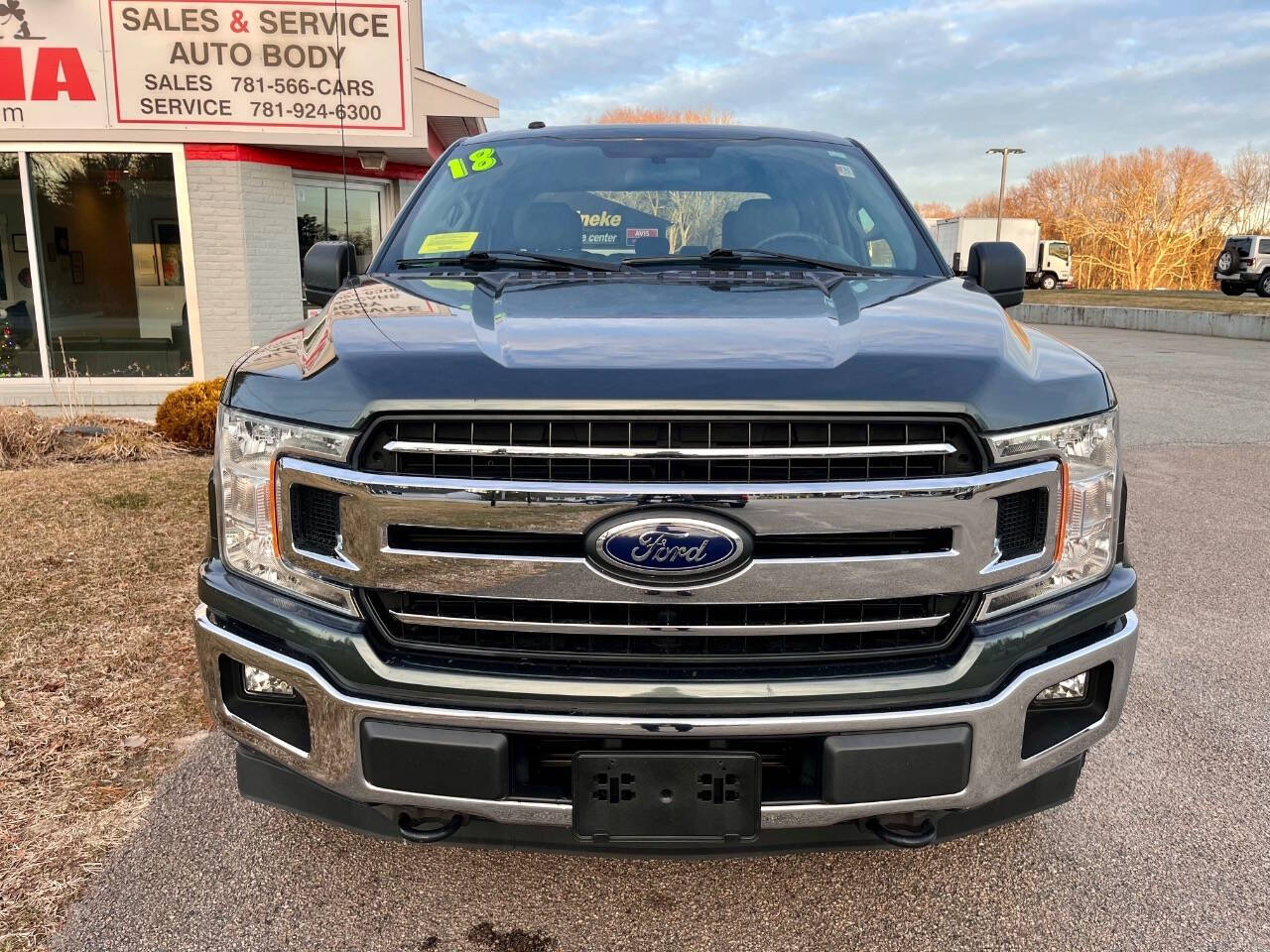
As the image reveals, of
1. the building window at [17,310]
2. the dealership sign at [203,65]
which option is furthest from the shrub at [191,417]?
the building window at [17,310]

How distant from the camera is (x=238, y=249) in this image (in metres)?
10.8

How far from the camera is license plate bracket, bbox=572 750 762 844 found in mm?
1751

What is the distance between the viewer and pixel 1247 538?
5.40m

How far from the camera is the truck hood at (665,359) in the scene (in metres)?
1.73

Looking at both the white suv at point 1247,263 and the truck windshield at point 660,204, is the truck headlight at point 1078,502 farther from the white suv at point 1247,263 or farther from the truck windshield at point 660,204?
the white suv at point 1247,263

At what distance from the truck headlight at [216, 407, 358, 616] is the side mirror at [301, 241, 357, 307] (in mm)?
1213

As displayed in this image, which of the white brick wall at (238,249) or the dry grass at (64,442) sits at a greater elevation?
the white brick wall at (238,249)

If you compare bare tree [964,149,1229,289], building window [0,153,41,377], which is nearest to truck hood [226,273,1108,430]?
building window [0,153,41,377]

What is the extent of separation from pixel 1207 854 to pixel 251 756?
2.34 meters

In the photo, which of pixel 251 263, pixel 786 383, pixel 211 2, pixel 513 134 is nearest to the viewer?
pixel 786 383

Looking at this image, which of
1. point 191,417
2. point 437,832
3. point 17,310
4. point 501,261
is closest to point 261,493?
point 437,832

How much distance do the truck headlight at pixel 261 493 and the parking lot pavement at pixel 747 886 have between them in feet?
2.86

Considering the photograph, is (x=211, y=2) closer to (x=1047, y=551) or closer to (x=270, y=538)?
(x=270, y=538)

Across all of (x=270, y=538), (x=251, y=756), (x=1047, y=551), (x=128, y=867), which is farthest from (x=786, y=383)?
(x=128, y=867)
